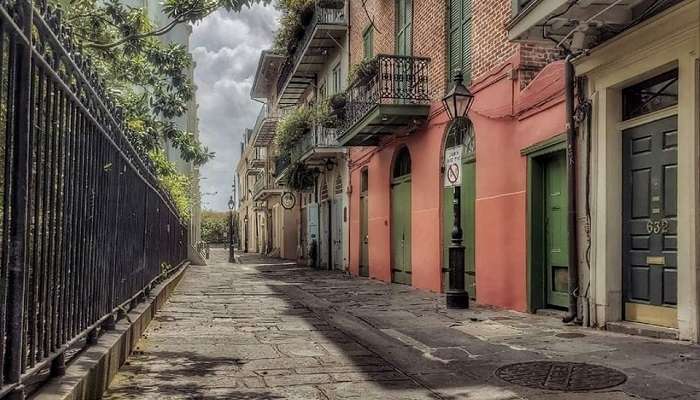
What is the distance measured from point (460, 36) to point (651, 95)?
5.42m

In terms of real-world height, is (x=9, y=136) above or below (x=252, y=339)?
above

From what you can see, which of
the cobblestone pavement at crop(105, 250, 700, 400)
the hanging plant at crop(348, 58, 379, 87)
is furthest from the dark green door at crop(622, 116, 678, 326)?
the hanging plant at crop(348, 58, 379, 87)

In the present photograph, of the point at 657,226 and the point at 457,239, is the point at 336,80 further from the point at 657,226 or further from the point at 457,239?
the point at 657,226

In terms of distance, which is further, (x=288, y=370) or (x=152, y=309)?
(x=152, y=309)

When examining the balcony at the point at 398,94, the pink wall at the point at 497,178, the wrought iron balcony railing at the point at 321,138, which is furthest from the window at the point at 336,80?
the pink wall at the point at 497,178

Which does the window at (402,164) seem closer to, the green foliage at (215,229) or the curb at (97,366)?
the curb at (97,366)

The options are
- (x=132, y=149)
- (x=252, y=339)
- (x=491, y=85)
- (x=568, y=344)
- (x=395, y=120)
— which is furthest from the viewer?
(x=395, y=120)

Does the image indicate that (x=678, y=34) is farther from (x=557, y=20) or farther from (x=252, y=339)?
(x=252, y=339)

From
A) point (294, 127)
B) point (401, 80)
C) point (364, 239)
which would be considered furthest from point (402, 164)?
point (294, 127)

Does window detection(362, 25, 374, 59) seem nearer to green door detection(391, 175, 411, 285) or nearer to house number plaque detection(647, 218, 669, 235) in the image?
green door detection(391, 175, 411, 285)

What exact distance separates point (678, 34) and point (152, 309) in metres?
6.77

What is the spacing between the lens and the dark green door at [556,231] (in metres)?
8.90

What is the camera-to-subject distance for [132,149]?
612 cm

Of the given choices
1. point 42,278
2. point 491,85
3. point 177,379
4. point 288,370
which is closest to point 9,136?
point 42,278
